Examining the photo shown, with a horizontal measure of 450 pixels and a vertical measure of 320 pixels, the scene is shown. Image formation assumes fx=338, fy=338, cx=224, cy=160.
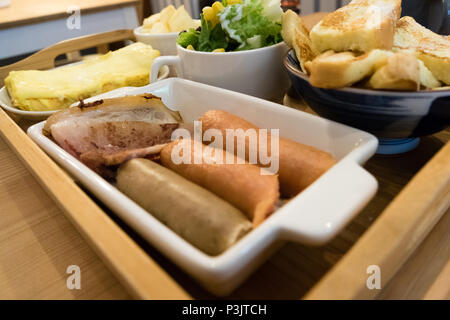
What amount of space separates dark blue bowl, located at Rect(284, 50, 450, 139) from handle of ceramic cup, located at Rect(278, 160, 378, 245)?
151mm

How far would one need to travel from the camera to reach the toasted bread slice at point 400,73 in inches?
22.3

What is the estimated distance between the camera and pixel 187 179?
0.63 metres

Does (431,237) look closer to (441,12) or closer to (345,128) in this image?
(345,128)

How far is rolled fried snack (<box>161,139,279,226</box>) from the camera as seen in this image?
0.52 m

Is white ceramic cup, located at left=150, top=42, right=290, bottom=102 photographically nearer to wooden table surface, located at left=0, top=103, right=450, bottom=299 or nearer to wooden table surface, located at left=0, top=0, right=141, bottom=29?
wooden table surface, located at left=0, top=103, right=450, bottom=299

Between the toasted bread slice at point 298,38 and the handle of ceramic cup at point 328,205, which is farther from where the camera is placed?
the toasted bread slice at point 298,38

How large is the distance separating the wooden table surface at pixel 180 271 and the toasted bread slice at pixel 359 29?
0.26m

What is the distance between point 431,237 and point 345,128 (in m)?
0.24

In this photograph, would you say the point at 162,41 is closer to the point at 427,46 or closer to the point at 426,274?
the point at 427,46

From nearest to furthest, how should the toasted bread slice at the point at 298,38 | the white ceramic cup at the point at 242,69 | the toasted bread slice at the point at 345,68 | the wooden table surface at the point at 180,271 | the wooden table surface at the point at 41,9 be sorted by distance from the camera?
the wooden table surface at the point at 180,271
the toasted bread slice at the point at 345,68
the toasted bread slice at the point at 298,38
the white ceramic cup at the point at 242,69
the wooden table surface at the point at 41,9

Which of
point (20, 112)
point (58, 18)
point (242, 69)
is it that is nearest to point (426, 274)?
point (242, 69)

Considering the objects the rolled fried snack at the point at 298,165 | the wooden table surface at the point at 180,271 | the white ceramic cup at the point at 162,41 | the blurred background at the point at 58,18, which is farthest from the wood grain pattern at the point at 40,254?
the blurred background at the point at 58,18

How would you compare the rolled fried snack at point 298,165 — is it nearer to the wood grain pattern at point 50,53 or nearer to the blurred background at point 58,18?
the wood grain pattern at point 50,53

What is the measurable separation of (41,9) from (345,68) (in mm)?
3185
